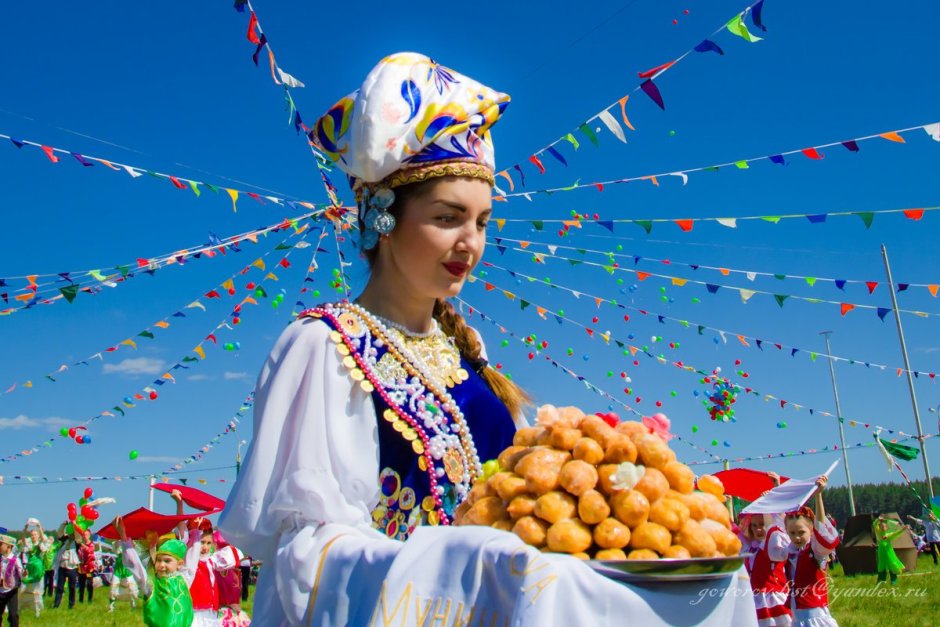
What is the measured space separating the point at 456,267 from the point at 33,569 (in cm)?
1612

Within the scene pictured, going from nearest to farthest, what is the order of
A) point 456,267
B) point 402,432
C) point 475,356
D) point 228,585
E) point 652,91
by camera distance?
point 402,432
point 456,267
point 475,356
point 652,91
point 228,585

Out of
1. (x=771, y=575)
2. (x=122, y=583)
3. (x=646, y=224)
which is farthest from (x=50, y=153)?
(x=122, y=583)

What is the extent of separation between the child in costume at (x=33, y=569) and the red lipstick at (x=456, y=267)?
15156mm

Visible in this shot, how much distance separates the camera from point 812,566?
7941mm

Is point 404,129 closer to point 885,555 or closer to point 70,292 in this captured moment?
point 70,292

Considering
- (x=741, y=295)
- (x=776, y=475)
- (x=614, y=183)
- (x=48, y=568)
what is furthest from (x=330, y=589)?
(x=48, y=568)

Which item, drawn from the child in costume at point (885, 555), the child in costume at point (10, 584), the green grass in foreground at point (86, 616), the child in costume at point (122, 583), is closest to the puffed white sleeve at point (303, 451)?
the green grass in foreground at point (86, 616)

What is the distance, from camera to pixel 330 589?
1541mm

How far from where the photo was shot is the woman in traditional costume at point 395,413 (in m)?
1.36

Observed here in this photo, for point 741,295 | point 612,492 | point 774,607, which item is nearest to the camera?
point 612,492

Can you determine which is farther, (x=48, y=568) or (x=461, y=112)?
(x=48, y=568)

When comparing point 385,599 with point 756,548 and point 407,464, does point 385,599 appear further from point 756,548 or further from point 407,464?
point 756,548

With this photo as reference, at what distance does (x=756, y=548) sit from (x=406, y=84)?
777 centimetres

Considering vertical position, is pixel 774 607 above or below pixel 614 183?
below
